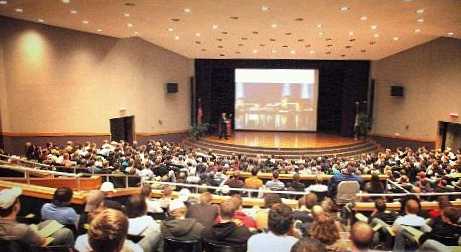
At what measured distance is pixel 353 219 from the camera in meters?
5.11

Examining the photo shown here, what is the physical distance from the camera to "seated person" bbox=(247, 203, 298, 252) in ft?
10.1

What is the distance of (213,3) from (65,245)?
7917mm

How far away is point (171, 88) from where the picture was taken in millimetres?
19859

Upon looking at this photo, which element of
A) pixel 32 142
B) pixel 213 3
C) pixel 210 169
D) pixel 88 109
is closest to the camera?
pixel 213 3

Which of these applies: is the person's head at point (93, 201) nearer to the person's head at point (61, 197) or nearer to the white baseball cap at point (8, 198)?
the person's head at point (61, 197)

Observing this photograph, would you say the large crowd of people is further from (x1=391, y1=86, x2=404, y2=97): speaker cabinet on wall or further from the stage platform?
(x1=391, y1=86, x2=404, y2=97): speaker cabinet on wall

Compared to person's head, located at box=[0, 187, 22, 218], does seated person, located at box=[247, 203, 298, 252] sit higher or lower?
lower

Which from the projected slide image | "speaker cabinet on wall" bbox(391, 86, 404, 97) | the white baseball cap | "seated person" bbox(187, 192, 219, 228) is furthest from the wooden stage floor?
the white baseball cap

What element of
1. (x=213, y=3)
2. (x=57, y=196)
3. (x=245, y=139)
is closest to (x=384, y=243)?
(x=57, y=196)

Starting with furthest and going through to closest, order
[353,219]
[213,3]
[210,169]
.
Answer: [210,169]
[213,3]
[353,219]

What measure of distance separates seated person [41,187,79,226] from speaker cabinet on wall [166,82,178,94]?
16.1 metres

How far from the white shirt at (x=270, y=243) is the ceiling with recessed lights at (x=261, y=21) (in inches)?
300

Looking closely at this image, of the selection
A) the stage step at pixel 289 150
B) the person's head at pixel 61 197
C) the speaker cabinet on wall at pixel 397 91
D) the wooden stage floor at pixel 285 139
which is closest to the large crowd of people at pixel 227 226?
the person's head at pixel 61 197

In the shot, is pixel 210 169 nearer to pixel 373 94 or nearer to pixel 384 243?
pixel 384 243
